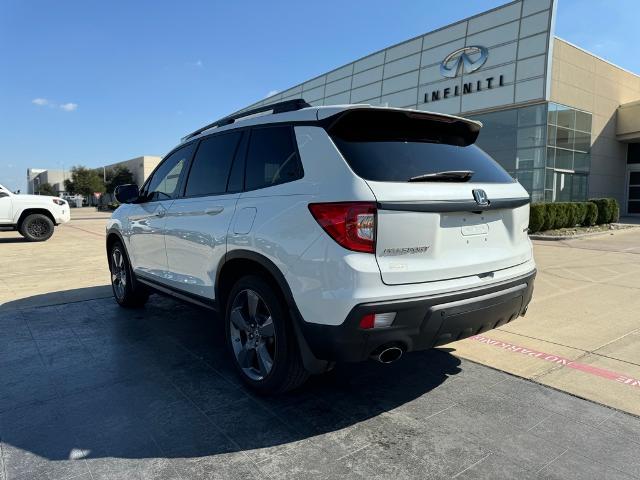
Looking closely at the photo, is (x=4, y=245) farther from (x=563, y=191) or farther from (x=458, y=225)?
(x=563, y=191)

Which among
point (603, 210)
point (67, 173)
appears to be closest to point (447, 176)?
point (603, 210)

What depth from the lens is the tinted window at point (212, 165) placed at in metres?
3.70

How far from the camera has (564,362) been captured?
3.83 m

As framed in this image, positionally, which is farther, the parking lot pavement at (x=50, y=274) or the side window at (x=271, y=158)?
the parking lot pavement at (x=50, y=274)

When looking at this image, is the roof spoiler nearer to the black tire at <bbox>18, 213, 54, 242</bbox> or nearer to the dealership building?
the black tire at <bbox>18, 213, 54, 242</bbox>

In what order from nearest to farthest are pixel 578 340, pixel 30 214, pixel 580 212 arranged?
pixel 578 340 → pixel 30 214 → pixel 580 212

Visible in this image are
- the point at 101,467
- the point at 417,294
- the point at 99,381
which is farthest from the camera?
the point at 99,381

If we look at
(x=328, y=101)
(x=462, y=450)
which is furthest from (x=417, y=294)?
(x=328, y=101)

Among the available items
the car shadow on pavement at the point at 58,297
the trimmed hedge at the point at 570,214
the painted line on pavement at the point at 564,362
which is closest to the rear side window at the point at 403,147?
the painted line on pavement at the point at 564,362

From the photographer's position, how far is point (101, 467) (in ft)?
7.98

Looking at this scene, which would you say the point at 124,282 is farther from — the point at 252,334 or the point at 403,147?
the point at 403,147

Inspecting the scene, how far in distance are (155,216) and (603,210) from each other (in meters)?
18.8

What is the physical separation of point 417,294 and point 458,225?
1.79 ft

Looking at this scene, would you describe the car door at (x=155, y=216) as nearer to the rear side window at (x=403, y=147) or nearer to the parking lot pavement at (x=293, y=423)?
the parking lot pavement at (x=293, y=423)
